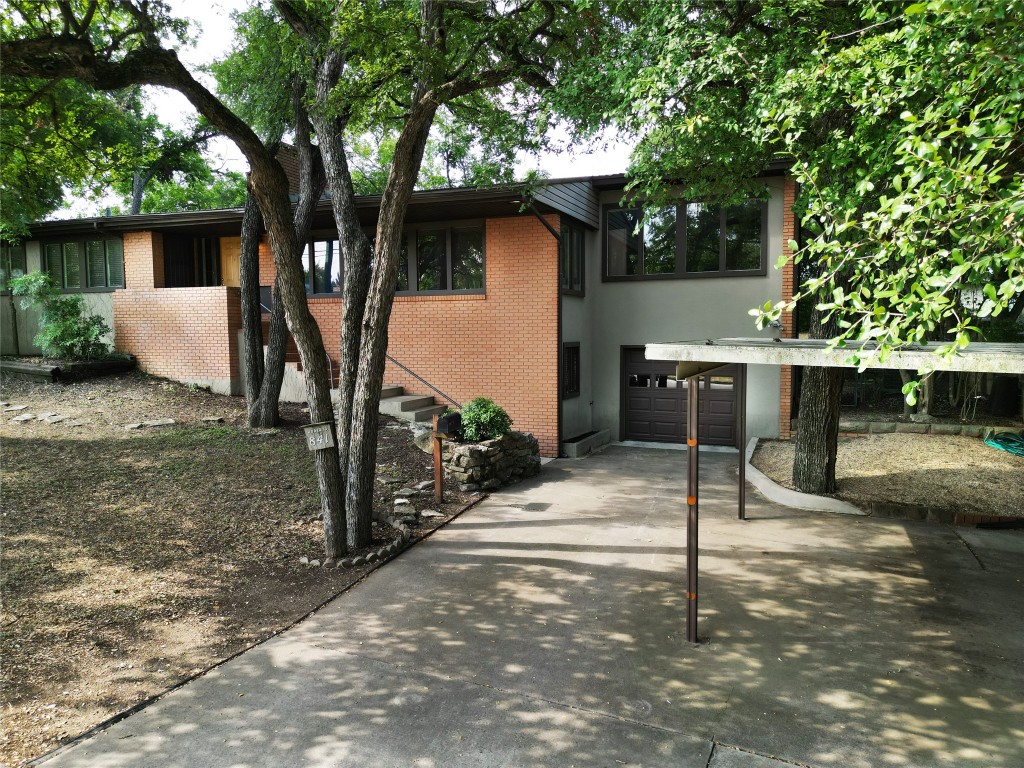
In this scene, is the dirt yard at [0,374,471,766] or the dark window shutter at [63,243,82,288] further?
the dark window shutter at [63,243,82,288]

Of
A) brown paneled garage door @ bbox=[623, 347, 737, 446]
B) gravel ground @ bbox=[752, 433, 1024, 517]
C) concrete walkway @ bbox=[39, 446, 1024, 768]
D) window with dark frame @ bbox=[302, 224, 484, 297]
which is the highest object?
window with dark frame @ bbox=[302, 224, 484, 297]

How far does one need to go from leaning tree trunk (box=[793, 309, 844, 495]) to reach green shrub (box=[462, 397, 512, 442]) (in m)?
4.37

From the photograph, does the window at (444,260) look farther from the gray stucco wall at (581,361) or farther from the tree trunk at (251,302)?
the tree trunk at (251,302)

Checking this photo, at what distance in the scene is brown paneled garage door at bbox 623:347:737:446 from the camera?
13.9 metres

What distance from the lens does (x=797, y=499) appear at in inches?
358

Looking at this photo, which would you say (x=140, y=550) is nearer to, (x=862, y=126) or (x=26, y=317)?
(x=862, y=126)

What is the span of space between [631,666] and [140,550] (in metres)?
4.89

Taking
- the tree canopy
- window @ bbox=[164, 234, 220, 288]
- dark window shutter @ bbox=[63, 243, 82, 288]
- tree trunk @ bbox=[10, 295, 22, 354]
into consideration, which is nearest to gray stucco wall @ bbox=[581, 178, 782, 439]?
the tree canopy

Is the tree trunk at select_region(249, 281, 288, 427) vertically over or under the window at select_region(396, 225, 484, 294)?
under

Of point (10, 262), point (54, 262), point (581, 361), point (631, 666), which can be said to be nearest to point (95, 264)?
point (54, 262)

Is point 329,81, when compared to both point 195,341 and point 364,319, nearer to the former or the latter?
point 364,319

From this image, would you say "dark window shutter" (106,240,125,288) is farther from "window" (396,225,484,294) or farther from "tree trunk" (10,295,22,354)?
"window" (396,225,484,294)

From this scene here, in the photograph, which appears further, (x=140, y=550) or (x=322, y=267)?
(x=322, y=267)

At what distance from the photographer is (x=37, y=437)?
10.0 metres
